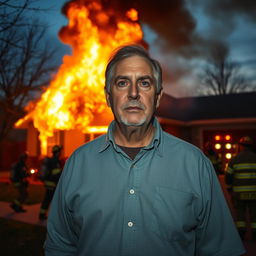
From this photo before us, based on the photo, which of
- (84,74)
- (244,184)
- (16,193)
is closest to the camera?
(244,184)

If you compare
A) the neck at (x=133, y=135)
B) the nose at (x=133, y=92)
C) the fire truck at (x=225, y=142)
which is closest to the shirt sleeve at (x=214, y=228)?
the neck at (x=133, y=135)

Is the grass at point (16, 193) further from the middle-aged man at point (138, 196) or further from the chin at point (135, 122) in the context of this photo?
the chin at point (135, 122)

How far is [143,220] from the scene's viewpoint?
6.01ft

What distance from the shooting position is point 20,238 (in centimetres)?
575

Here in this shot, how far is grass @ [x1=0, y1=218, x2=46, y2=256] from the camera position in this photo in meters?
5.09

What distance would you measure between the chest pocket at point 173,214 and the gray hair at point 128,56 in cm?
92

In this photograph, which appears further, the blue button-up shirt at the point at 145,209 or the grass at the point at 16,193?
the grass at the point at 16,193

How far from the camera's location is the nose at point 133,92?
2.06 meters

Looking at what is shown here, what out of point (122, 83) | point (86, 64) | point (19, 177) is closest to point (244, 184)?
point (122, 83)

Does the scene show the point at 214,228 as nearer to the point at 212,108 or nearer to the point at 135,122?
the point at 135,122

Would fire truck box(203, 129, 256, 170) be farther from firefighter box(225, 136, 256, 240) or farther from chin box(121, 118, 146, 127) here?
chin box(121, 118, 146, 127)

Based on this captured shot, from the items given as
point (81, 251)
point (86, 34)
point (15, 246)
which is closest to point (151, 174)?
point (81, 251)

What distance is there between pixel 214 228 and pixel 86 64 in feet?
42.2

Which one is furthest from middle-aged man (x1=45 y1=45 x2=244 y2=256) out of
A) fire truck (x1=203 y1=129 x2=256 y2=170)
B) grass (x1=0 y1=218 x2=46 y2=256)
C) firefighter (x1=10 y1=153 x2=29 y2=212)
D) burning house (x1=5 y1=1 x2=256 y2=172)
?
fire truck (x1=203 y1=129 x2=256 y2=170)
